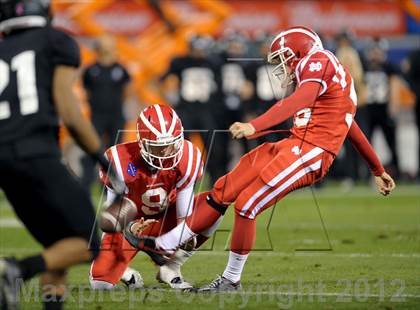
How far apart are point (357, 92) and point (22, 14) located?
989cm

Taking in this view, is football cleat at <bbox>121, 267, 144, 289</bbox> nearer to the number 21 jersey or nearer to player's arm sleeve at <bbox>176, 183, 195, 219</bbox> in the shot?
player's arm sleeve at <bbox>176, 183, 195, 219</bbox>

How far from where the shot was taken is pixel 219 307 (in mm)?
5207

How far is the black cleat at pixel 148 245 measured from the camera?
6.04 metres

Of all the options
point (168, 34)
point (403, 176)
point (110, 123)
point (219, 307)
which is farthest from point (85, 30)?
point (219, 307)

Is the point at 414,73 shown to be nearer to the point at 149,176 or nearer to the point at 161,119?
the point at 149,176

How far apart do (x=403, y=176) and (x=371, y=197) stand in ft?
8.74

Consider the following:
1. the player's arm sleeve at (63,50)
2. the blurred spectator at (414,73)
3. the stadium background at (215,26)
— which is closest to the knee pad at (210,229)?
the player's arm sleeve at (63,50)

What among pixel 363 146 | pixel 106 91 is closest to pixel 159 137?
pixel 363 146

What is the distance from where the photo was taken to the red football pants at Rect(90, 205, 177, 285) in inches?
236

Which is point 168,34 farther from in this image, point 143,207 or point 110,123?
point 143,207

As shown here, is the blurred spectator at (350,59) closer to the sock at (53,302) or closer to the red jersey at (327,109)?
the red jersey at (327,109)

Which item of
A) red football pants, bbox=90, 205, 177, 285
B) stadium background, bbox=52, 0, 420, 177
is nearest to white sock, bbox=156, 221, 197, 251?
red football pants, bbox=90, 205, 177, 285

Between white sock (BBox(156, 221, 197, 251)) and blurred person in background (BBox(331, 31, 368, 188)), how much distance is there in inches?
292

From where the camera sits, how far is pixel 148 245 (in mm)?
6141
